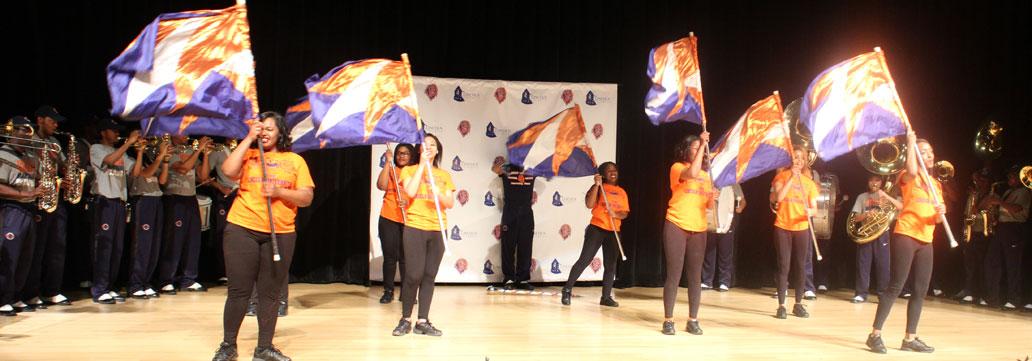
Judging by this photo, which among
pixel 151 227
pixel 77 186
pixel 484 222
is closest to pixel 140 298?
pixel 151 227

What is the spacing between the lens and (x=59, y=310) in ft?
23.7

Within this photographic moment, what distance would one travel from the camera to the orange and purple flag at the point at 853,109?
6117mm

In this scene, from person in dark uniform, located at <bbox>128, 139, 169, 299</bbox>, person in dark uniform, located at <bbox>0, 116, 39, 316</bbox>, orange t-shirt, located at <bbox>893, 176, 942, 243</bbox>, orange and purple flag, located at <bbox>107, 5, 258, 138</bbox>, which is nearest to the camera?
orange and purple flag, located at <bbox>107, 5, 258, 138</bbox>

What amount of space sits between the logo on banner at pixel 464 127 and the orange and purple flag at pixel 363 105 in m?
3.71

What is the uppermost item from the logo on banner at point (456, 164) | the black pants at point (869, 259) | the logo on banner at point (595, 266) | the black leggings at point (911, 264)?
the logo on banner at point (456, 164)

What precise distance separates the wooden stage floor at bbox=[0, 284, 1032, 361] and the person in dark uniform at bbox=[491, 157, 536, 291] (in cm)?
46

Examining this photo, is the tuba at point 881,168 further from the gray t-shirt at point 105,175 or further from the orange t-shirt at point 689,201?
the gray t-shirt at point 105,175

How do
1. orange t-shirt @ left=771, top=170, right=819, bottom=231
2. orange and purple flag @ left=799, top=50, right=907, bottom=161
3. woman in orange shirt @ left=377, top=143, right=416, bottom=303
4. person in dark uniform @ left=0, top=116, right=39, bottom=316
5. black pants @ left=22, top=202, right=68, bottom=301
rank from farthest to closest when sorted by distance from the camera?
orange t-shirt @ left=771, top=170, right=819, bottom=231 < woman in orange shirt @ left=377, top=143, right=416, bottom=303 < black pants @ left=22, top=202, right=68, bottom=301 < person in dark uniform @ left=0, top=116, right=39, bottom=316 < orange and purple flag @ left=799, top=50, right=907, bottom=161

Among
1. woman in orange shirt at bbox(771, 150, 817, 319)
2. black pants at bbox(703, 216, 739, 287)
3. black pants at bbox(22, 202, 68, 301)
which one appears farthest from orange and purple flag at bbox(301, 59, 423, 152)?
black pants at bbox(703, 216, 739, 287)

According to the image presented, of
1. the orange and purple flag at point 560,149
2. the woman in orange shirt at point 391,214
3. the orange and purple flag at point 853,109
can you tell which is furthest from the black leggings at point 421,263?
the orange and purple flag at point 853,109

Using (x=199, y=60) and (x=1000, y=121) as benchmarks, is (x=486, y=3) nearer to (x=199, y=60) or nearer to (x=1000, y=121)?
(x=199, y=60)

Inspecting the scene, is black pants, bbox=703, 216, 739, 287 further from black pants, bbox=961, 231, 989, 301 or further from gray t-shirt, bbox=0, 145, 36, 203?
gray t-shirt, bbox=0, 145, 36, 203

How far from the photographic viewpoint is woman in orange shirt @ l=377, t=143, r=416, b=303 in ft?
24.0

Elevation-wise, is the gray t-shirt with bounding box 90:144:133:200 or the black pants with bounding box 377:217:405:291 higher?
the gray t-shirt with bounding box 90:144:133:200
